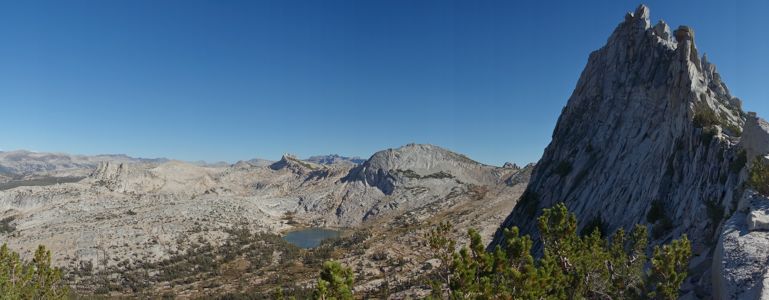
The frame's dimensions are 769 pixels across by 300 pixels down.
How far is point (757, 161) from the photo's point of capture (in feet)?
89.0

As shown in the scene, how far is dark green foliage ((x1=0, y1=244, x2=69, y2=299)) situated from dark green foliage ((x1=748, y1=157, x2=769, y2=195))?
5750 cm

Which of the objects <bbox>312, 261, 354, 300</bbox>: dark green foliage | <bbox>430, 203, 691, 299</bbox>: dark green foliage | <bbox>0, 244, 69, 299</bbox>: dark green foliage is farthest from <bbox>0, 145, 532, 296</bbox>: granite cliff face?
<bbox>312, 261, 354, 300</bbox>: dark green foliage

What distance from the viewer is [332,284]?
59.6ft

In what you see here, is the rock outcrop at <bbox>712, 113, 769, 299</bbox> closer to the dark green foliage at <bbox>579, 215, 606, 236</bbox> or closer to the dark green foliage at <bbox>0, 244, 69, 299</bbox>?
the dark green foliage at <bbox>579, 215, 606, 236</bbox>

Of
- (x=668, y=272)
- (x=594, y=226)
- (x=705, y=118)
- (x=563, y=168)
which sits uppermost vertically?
(x=705, y=118)

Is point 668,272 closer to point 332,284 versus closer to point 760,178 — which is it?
point 760,178

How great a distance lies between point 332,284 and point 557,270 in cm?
1493

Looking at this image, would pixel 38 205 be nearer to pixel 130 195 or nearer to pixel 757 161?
pixel 130 195

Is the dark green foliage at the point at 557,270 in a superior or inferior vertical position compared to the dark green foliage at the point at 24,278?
superior

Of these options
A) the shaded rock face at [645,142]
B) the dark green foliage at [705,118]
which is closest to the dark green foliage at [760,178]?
the shaded rock face at [645,142]

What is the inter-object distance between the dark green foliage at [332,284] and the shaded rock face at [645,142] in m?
23.1

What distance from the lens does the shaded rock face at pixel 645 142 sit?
Result: 3894 cm

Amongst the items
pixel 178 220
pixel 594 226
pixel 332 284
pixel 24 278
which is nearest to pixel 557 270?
pixel 332 284

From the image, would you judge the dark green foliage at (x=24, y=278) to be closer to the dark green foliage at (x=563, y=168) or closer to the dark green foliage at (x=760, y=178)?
the dark green foliage at (x=760, y=178)
